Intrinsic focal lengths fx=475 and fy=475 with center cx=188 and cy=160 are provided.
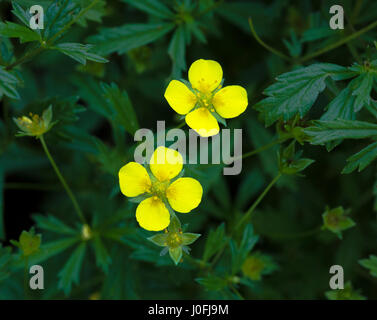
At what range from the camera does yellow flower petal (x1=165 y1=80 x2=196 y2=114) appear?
5.33ft

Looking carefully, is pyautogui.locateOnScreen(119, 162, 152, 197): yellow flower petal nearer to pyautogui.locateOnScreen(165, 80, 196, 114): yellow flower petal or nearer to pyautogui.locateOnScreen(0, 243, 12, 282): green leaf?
pyautogui.locateOnScreen(165, 80, 196, 114): yellow flower petal

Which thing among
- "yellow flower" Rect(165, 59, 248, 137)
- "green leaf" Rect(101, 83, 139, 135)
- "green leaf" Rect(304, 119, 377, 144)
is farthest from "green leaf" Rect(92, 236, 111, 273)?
"green leaf" Rect(304, 119, 377, 144)

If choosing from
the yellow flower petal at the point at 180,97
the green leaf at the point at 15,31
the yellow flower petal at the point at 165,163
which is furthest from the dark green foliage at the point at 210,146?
the yellow flower petal at the point at 180,97

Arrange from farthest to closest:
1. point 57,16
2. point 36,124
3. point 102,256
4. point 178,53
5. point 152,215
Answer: point 178,53 → point 102,256 → point 36,124 → point 57,16 → point 152,215

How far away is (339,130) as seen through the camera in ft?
5.16

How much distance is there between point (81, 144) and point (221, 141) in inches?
25.4

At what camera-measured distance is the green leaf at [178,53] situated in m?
2.09

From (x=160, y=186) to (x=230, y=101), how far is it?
392 mm

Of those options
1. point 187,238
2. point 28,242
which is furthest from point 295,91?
point 28,242

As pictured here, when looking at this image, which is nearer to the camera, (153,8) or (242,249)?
(242,249)

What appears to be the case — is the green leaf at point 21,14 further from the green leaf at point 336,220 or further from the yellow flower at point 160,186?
the green leaf at point 336,220

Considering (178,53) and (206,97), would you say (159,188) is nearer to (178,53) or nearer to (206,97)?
(206,97)

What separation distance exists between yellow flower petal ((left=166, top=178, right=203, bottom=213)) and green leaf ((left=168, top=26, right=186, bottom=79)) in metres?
0.65

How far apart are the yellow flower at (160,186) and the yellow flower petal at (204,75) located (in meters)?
0.27
